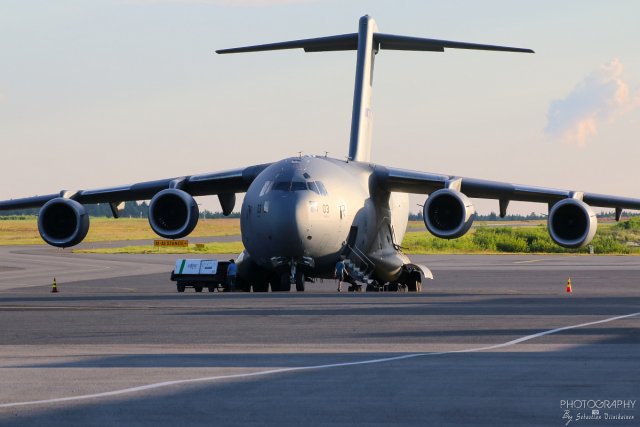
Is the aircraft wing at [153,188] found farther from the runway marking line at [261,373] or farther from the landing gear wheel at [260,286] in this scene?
the runway marking line at [261,373]

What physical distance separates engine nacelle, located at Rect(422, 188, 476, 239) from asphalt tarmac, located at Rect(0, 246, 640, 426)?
17.4 feet

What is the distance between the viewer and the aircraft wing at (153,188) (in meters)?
39.4

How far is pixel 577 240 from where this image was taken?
35969 mm

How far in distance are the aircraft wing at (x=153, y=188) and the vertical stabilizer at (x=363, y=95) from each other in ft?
15.0

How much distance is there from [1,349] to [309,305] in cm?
1098

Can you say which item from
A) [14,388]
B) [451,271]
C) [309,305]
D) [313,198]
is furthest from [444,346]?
[451,271]

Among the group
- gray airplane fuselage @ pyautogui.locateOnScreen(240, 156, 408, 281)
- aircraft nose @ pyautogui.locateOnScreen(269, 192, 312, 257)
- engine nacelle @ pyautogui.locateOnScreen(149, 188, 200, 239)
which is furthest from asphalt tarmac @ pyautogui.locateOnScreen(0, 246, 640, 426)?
engine nacelle @ pyautogui.locateOnScreen(149, 188, 200, 239)

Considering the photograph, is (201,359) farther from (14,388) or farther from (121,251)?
(121,251)

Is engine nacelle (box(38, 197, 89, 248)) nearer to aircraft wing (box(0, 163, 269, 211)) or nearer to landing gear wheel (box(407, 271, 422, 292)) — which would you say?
aircraft wing (box(0, 163, 269, 211))

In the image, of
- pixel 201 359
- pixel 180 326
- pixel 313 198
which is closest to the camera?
pixel 201 359

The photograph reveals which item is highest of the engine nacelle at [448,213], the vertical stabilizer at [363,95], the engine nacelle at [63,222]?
the vertical stabilizer at [363,95]

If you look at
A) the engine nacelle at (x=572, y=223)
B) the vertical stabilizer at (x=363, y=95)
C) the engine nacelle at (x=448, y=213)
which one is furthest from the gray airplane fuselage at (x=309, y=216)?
the engine nacelle at (x=572, y=223)

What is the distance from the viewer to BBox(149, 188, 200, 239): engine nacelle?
37469 mm

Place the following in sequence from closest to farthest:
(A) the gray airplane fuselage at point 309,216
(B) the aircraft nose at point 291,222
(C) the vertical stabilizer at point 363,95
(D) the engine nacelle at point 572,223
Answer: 1. (B) the aircraft nose at point 291,222
2. (A) the gray airplane fuselage at point 309,216
3. (D) the engine nacelle at point 572,223
4. (C) the vertical stabilizer at point 363,95
